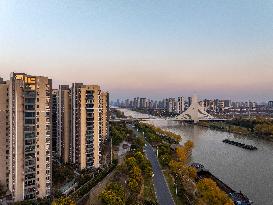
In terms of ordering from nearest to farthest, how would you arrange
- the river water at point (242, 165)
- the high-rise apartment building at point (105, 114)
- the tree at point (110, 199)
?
the tree at point (110, 199), the river water at point (242, 165), the high-rise apartment building at point (105, 114)

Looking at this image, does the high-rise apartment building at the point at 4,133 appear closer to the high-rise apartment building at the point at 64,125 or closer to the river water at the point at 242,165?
the high-rise apartment building at the point at 64,125

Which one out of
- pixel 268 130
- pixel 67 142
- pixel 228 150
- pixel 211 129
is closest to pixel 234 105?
pixel 211 129

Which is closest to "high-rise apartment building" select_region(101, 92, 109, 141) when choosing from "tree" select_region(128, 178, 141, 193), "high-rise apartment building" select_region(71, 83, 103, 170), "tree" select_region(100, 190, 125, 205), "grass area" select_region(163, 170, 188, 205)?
"high-rise apartment building" select_region(71, 83, 103, 170)

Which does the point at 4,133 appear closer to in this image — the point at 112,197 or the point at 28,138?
the point at 28,138

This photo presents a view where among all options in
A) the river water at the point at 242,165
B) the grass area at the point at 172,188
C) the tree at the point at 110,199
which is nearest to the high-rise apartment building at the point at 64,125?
the grass area at the point at 172,188

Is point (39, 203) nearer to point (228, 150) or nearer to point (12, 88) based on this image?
point (12, 88)

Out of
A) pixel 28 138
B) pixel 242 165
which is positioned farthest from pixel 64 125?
pixel 242 165
